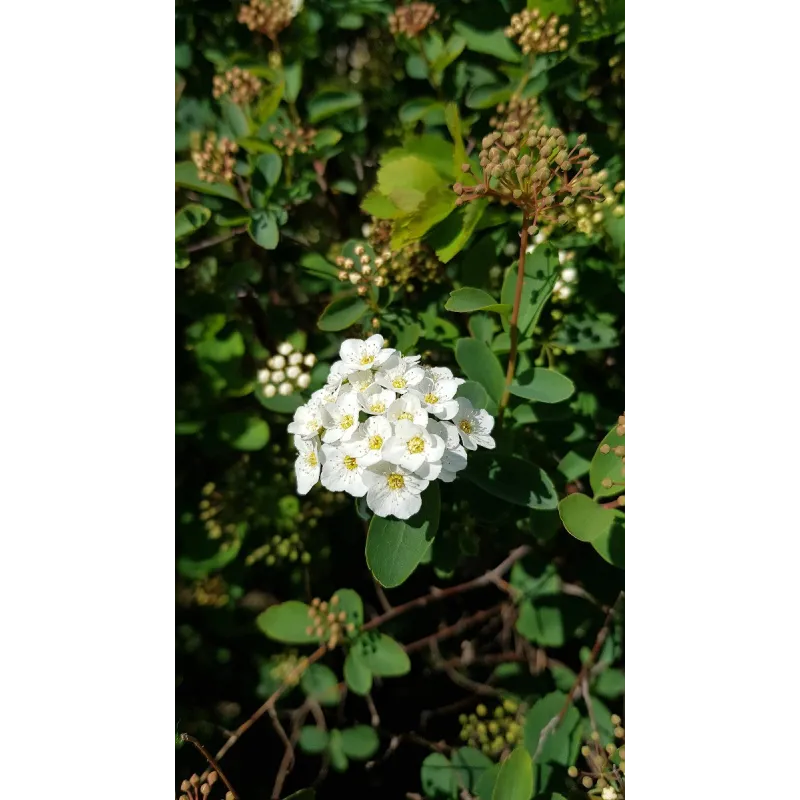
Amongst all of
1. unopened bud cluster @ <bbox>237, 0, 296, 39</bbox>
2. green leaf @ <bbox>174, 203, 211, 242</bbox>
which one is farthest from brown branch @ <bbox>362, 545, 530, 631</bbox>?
unopened bud cluster @ <bbox>237, 0, 296, 39</bbox>

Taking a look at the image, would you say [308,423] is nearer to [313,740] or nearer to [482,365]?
[482,365]

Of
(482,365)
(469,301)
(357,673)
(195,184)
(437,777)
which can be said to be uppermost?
(195,184)

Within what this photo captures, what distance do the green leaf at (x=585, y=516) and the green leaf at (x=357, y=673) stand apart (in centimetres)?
57

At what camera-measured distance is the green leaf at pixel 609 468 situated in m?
1.15

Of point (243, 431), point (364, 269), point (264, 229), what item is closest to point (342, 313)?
point (364, 269)

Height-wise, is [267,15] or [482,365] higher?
[267,15]

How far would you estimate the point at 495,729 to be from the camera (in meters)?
1.35

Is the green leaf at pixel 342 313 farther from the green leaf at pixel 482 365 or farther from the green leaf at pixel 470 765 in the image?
the green leaf at pixel 470 765

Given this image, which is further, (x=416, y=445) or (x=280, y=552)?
(x=280, y=552)

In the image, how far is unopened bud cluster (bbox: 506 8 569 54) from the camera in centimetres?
127

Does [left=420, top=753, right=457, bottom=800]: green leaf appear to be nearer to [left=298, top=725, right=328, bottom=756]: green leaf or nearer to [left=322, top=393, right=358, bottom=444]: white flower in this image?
[left=298, top=725, right=328, bottom=756]: green leaf

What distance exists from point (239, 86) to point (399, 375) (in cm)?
89

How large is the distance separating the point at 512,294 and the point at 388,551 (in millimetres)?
545

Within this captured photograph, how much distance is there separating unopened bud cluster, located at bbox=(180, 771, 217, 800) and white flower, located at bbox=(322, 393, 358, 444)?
2.47ft
